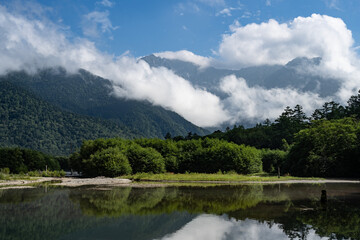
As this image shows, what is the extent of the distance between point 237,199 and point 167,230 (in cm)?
1088

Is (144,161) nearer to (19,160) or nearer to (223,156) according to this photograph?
(223,156)

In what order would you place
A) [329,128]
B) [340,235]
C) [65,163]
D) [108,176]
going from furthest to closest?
1. [65,163]
2. [329,128]
3. [108,176]
4. [340,235]

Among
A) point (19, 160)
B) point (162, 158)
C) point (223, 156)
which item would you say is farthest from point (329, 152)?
point (19, 160)

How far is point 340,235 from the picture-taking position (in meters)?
13.9

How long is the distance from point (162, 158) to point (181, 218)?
41.1 m

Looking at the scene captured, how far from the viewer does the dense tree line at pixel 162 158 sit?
52.4m

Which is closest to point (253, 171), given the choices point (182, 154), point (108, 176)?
point (182, 154)

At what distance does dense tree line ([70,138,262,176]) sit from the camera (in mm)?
52406

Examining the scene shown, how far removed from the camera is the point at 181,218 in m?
17.6

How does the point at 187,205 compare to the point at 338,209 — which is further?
the point at 187,205

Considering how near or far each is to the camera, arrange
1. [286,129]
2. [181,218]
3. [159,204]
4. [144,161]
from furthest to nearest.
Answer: [286,129] → [144,161] → [159,204] → [181,218]

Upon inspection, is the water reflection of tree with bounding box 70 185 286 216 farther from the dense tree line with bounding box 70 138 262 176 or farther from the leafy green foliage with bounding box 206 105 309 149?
the leafy green foliage with bounding box 206 105 309 149

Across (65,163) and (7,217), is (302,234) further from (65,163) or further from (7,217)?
(65,163)

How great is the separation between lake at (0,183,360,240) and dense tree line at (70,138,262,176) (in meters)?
27.7
